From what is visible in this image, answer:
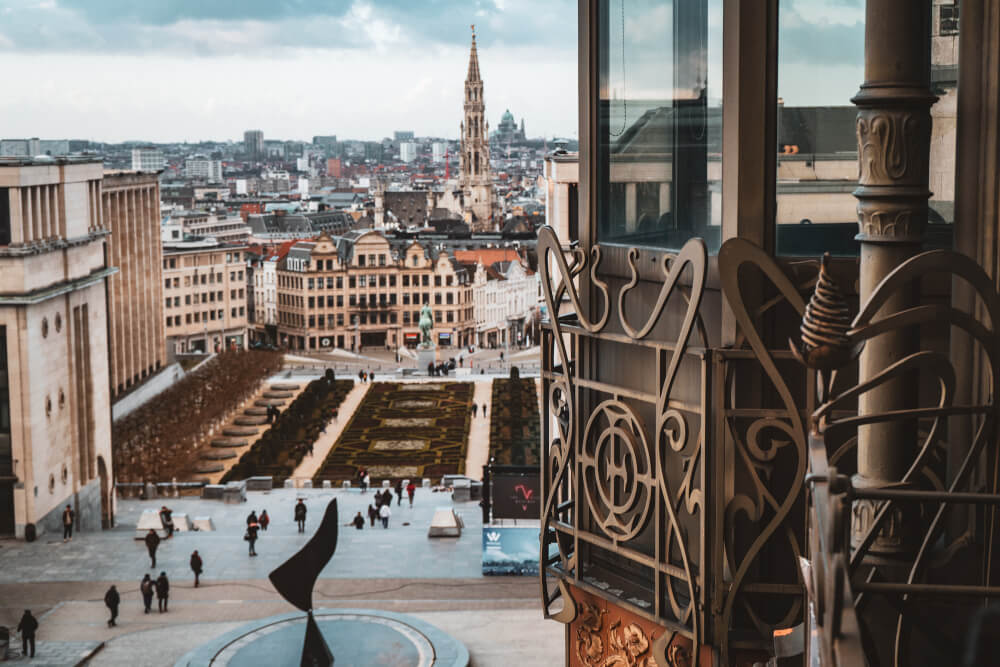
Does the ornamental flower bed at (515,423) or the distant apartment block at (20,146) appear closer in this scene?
the ornamental flower bed at (515,423)

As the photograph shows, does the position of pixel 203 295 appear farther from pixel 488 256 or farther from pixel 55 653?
pixel 55 653

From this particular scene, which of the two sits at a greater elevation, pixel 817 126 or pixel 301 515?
pixel 817 126

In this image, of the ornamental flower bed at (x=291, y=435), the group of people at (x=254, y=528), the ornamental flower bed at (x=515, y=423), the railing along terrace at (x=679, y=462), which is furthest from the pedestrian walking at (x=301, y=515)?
the railing along terrace at (x=679, y=462)

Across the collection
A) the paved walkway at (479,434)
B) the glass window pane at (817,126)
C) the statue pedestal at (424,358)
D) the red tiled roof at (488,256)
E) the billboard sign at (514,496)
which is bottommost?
the paved walkway at (479,434)

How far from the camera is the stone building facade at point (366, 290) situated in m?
142

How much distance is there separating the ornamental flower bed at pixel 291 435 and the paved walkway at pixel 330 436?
1.23 ft

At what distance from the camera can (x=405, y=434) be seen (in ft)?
247

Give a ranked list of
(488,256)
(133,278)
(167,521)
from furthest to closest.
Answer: (488,256) → (133,278) → (167,521)

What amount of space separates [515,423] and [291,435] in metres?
13.7

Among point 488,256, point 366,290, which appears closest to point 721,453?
point 366,290

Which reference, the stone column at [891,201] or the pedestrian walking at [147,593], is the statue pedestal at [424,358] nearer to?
the pedestrian walking at [147,593]

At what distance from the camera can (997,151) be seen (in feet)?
20.3

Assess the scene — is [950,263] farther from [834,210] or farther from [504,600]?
[504,600]

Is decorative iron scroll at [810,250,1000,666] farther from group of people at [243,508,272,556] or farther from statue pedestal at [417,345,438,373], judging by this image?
statue pedestal at [417,345,438,373]
